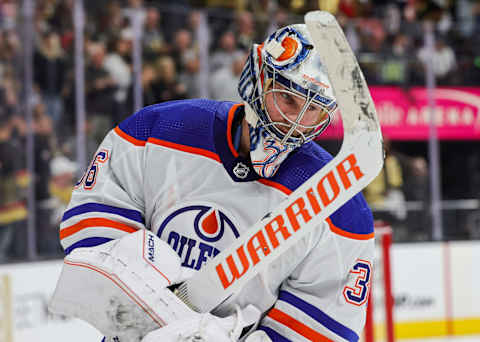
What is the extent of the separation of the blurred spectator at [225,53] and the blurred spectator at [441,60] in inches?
54.8

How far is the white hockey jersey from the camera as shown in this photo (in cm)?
167

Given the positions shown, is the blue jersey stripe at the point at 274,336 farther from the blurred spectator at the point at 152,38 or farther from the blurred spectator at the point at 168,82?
the blurred spectator at the point at 152,38

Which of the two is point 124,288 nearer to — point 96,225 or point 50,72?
point 96,225

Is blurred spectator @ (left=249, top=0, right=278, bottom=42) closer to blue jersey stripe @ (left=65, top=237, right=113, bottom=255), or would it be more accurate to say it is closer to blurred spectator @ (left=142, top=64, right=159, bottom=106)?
blurred spectator @ (left=142, top=64, right=159, bottom=106)

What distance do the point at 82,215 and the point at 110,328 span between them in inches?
10.5

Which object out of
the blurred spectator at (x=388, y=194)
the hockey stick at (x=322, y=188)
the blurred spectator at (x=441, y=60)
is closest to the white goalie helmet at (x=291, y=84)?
the hockey stick at (x=322, y=188)

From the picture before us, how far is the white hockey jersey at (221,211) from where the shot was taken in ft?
5.49

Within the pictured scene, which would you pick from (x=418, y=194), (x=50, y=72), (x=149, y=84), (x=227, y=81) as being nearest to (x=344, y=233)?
(x=50, y=72)

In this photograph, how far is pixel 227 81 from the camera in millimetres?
4824

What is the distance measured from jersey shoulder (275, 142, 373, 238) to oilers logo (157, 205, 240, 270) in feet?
0.48

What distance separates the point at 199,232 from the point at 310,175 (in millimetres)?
262

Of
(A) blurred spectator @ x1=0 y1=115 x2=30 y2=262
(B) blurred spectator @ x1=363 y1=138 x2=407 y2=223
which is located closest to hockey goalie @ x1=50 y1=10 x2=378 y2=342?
(A) blurred spectator @ x1=0 y1=115 x2=30 y2=262

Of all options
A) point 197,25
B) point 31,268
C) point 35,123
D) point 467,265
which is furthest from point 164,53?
point 467,265

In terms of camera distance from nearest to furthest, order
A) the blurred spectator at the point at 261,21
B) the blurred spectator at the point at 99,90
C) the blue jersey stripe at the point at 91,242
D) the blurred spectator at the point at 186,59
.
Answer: the blue jersey stripe at the point at 91,242 → the blurred spectator at the point at 99,90 → the blurred spectator at the point at 186,59 → the blurred spectator at the point at 261,21
